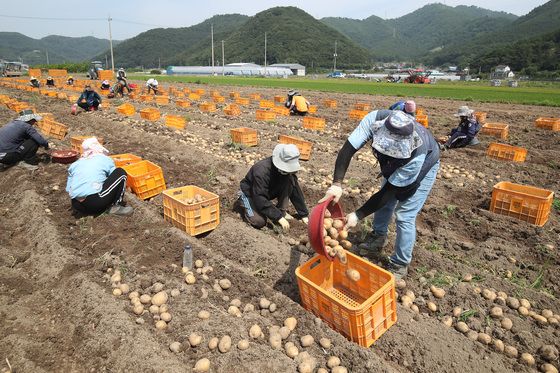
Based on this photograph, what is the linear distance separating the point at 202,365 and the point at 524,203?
499 cm

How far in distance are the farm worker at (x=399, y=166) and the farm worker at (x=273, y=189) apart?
98cm

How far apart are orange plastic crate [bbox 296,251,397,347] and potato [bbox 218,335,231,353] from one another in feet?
2.43

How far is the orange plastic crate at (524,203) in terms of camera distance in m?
5.01

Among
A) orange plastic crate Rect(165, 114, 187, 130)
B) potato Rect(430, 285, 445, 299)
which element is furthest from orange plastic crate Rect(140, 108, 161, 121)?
potato Rect(430, 285, 445, 299)

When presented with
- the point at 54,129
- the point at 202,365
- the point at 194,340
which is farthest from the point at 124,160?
the point at 54,129

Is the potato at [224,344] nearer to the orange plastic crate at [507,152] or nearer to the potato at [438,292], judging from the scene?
the potato at [438,292]

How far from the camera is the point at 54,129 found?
9.66 m

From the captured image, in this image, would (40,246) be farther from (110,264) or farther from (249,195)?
(249,195)

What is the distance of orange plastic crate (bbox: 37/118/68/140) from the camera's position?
9.39 metres

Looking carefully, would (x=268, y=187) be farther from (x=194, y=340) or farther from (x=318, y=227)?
(x=194, y=340)

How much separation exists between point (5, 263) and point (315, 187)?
4.44 m

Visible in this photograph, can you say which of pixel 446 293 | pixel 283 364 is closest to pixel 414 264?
pixel 446 293

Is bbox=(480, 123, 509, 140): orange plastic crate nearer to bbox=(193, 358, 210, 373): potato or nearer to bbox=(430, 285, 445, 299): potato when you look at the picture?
bbox=(430, 285, 445, 299): potato

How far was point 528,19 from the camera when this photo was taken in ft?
387
